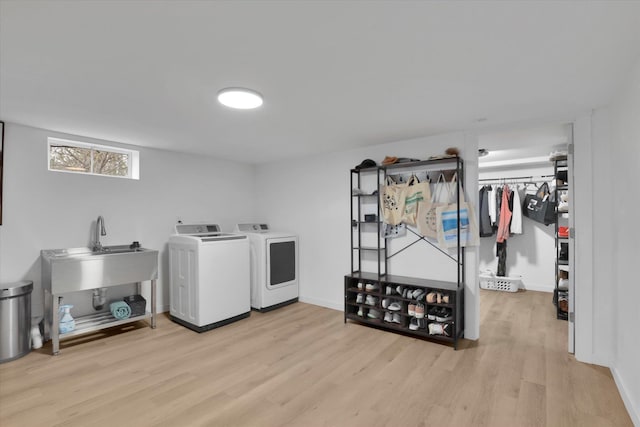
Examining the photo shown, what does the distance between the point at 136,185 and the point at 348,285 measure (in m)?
2.80

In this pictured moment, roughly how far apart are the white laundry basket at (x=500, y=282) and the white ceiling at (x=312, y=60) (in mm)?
3175

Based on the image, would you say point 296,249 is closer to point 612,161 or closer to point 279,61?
point 279,61

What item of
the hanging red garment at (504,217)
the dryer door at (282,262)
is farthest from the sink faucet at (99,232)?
the hanging red garment at (504,217)

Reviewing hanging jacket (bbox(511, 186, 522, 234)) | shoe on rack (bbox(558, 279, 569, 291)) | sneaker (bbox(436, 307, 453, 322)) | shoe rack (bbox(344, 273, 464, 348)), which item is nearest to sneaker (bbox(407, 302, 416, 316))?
shoe rack (bbox(344, 273, 464, 348))

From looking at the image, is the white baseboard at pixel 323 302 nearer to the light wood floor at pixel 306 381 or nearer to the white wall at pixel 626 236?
the light wood floor at pixel 306 381

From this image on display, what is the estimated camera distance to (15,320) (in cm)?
269

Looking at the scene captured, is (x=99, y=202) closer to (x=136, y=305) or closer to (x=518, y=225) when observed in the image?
(x=136, y=305)

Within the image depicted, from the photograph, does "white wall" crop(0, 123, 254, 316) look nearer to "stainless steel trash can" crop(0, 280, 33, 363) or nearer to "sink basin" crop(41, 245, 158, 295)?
"sink basin" crop(41, 245, 158, 295)

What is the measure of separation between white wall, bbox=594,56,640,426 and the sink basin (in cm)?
402

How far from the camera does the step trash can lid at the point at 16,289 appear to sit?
2635 mm

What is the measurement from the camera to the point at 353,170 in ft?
12.2

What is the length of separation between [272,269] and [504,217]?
379cm

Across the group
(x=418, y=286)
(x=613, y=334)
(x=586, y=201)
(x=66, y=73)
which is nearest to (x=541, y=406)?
(x=613, y=334)

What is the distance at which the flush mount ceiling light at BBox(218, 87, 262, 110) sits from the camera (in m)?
2.13
